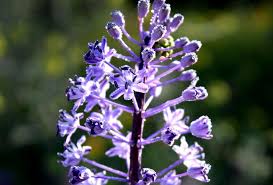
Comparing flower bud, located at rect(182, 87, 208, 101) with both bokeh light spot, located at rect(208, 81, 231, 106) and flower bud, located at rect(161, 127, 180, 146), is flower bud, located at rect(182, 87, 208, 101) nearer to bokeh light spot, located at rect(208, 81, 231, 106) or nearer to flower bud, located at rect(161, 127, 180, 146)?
flower bud, located at rect(161, 127, 180, 146)

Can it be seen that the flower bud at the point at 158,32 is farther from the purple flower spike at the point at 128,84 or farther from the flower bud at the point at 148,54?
the purple flower spike at the point at 128,84

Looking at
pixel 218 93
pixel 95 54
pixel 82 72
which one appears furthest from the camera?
pixel 82 72

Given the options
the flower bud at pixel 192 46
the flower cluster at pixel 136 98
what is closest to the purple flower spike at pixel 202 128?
the flower cluster at pixel 136 98

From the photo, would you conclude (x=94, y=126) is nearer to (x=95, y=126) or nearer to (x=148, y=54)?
(x=95, y=126)

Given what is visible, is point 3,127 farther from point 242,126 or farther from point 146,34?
point 146,34

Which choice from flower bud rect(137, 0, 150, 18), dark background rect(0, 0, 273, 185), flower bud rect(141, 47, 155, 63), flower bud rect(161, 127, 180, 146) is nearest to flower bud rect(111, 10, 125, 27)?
flower bud rect(137, 0, 150, 18)

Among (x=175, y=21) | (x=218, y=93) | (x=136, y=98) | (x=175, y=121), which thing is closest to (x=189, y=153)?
(x=175, y=121)

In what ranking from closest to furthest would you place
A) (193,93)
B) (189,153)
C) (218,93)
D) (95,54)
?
1. (95,54)
2. (193,93)
3. (189,153)
4. (218,93)
